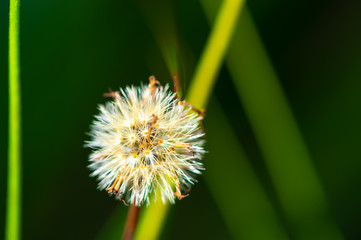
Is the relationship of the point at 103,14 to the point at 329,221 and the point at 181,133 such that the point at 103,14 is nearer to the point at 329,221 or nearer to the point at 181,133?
the point at 181,133

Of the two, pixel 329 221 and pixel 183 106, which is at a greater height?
pixel 183 106

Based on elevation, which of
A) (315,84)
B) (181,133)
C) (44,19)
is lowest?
(181,133)

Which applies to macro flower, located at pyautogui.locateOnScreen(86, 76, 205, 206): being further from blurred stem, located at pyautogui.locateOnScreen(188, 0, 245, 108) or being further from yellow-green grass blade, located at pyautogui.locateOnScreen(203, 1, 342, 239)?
yellow-green grass blade, located at pyautogui.locateOnScreen(203, 1, 342, 239)

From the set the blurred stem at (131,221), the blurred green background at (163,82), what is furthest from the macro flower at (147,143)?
the blurred green background at (163,82)

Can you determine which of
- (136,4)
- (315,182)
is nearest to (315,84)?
(315,182)

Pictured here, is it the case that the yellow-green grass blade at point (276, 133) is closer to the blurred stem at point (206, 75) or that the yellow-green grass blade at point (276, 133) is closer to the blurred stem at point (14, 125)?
the blurred stem at point (206, 75)
